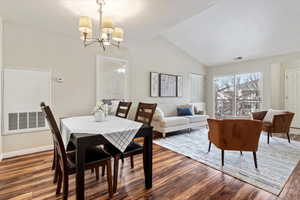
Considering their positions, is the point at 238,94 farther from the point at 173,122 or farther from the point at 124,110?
the point at 124,110

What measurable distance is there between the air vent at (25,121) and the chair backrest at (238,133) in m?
3.38

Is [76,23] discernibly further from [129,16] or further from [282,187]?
[282,187]

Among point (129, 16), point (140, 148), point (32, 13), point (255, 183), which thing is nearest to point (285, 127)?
point (255, 183)

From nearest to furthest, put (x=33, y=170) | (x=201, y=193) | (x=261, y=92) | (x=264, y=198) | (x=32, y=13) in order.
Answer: (x=264, y=198), (x=201, y=193), (x=33, y=170), (x=32, y=13), (x=261, y=92)

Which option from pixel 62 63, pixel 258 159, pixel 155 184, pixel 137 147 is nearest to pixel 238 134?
pixel 258 159

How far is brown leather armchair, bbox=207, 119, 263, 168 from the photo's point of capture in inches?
87.5

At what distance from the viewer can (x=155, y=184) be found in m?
1.89

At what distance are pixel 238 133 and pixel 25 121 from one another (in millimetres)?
3800

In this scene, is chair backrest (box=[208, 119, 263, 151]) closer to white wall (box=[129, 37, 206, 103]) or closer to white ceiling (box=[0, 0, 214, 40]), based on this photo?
white ceiling (box=[0, 0, 214, 40])

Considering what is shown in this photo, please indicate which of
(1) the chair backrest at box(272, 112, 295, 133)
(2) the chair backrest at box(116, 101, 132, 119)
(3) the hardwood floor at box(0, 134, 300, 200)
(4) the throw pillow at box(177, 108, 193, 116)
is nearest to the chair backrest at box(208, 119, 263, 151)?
(3) the hardwood floor at box(0, 134, 300, 200)

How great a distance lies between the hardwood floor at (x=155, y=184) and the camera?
1675 millimetres

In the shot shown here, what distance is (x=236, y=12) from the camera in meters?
3.44

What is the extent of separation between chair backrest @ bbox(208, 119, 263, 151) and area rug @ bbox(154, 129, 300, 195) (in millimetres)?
321

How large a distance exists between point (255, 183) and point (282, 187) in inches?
11.5
